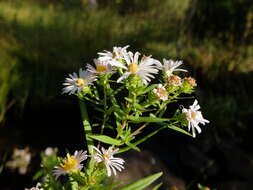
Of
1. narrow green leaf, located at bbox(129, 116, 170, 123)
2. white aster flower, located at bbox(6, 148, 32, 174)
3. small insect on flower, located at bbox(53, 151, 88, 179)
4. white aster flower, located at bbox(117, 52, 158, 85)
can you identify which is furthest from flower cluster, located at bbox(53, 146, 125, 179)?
white aster flower, located at bbox(6, 148, 32, 174)

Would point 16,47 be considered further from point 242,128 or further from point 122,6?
point 242,128

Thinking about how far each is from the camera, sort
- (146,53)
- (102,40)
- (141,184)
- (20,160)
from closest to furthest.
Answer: (141,184), (20,160), (146,53), (102,40)

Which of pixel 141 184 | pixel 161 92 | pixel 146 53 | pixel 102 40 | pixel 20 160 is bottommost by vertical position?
pixel 20 160

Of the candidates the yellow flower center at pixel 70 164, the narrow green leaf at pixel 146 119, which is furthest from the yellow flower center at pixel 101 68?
the yellow flower center at pixel 70 164

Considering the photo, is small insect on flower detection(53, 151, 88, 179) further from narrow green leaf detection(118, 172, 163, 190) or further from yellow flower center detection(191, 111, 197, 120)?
yellow flower center detection(191, 111, 197, 120)

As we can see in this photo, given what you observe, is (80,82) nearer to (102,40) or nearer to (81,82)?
(81,82)

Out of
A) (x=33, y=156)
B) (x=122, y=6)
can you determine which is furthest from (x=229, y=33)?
(x=33, y=156)

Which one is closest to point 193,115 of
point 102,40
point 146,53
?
point 146,53
